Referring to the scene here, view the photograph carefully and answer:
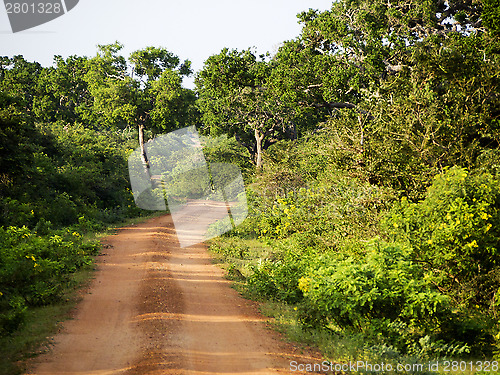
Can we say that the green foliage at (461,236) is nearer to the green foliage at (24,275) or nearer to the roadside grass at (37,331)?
the roadside grass at (37,331)

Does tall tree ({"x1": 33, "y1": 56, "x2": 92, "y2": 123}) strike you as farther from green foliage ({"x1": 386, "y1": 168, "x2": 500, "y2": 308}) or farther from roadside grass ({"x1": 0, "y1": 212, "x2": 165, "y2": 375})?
green foliage ({"x1": 386, "y1": 168, "x2": 500, "y2": 308})

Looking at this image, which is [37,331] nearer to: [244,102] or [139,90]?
[244,102]

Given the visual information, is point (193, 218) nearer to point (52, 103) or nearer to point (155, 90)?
point (155, 90)

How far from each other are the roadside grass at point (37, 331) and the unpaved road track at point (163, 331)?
7.9 inches

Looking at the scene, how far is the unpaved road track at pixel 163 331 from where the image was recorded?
7367 millimetres

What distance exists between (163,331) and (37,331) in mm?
2371

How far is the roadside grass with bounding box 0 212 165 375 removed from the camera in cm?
720

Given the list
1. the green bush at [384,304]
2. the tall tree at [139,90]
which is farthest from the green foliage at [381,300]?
the tall tree at [139,90]

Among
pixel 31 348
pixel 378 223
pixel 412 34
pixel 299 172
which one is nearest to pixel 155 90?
pixel 299 172

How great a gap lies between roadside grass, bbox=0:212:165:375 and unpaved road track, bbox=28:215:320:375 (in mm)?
200

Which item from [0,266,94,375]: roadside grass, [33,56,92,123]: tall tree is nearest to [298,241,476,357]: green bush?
[0,266,94,375]: roadside grass

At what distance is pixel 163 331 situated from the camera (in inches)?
357

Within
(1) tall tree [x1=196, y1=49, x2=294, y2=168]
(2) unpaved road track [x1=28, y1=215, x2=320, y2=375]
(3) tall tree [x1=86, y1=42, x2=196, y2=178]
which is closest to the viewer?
(2) unpaved road track [x1=28, y1=215, x2=320, y2=375]

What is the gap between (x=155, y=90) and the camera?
3716cm
